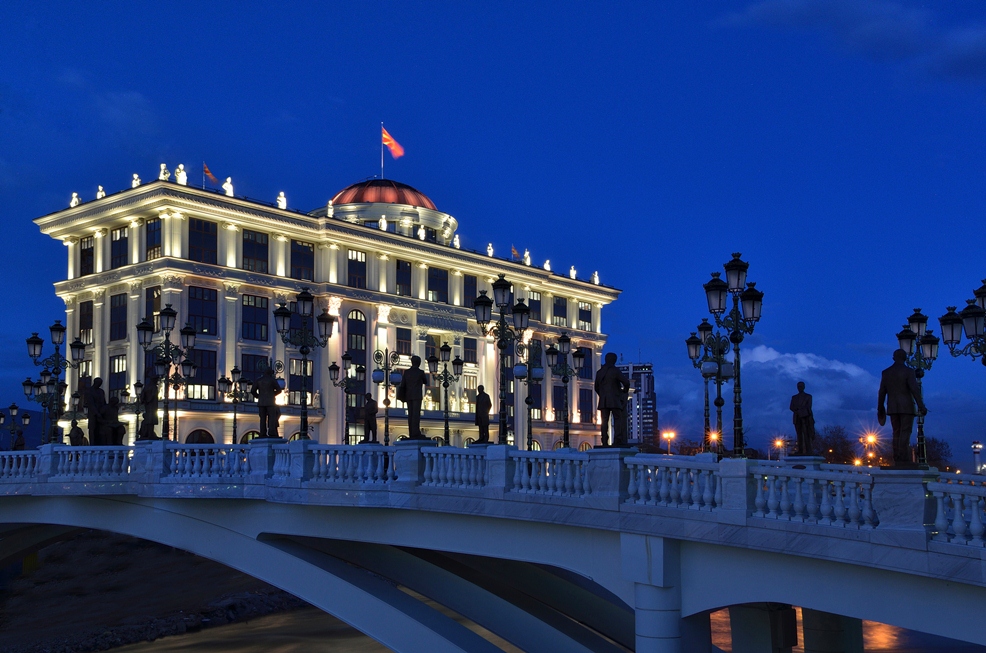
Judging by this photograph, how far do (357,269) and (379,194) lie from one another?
30.3 feet

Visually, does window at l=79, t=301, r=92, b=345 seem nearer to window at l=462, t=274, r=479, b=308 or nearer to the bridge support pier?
window at l=462, t=274, r=479, b=308

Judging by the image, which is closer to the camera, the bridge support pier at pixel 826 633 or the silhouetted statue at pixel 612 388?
the silhouetted statue at pixel 612 388

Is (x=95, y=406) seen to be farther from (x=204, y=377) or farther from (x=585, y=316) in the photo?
(x=585, y=316)

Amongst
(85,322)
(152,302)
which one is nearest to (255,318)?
(152,302)

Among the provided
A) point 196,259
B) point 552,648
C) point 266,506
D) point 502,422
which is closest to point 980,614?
point 502,422

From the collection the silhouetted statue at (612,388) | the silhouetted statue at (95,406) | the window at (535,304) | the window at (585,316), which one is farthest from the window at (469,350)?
the silhouetted statue at (612,388)

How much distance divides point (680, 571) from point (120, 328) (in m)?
53.3

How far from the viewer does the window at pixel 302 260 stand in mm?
65688

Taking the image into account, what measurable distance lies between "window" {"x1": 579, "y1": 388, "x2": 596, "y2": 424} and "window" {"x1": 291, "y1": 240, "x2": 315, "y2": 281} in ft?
99.8

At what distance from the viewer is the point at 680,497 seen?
13.5m

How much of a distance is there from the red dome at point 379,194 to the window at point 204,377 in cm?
2067

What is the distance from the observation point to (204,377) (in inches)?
2338

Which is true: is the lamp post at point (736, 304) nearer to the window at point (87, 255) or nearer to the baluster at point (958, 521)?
the baluster at point (958, 521)

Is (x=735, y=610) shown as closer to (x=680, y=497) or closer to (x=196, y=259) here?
(x=680, y=497)
